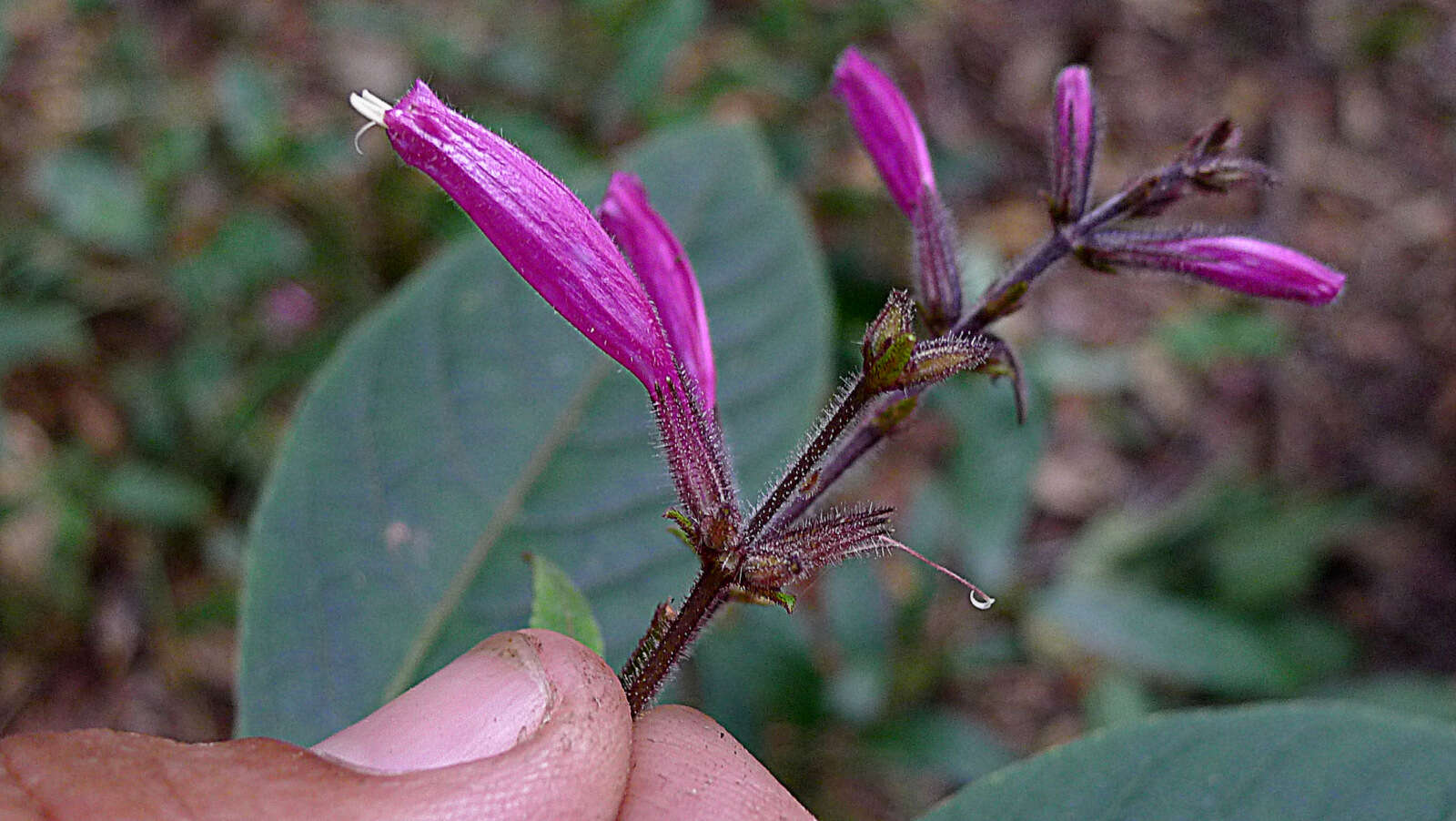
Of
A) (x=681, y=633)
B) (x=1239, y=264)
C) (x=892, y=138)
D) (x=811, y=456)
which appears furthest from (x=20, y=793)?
(x=1239, y=264)

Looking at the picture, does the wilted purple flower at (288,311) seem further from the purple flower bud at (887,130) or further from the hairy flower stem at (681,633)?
the hairy flower stem at (681,633)

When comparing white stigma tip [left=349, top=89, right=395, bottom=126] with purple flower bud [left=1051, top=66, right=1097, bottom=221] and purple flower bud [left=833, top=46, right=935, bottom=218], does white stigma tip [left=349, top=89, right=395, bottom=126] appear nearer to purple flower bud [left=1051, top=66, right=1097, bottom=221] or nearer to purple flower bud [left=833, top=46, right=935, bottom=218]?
purple flower bud [left=833, top=46, right=935, bottom=218]

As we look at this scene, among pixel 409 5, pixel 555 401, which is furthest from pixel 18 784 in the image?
pixel 409 5

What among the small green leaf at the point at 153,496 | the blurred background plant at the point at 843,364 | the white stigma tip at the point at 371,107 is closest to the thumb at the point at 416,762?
the white stigma tip at the point at 371,107

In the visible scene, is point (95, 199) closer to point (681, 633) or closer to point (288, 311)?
point (288, 311)

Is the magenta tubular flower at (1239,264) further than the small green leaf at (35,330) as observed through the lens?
No

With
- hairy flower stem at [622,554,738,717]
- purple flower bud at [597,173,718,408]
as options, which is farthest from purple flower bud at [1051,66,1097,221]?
hairy flower stem at [622,554,738,717]
